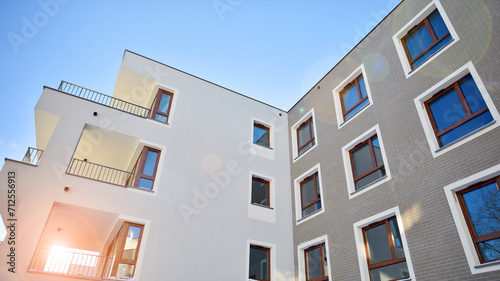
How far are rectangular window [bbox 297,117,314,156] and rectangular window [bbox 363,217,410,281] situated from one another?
492 centimetres

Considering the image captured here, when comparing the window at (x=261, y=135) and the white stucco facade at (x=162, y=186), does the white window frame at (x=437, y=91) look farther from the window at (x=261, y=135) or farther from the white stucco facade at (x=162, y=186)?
the window at (x=261, y=135)

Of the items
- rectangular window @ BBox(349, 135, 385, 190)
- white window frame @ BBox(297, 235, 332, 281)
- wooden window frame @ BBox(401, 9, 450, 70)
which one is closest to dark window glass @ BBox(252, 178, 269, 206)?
white window frame @ BBox(297, 235, 332, 281)

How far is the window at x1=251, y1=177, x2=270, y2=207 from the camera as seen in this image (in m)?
12.3

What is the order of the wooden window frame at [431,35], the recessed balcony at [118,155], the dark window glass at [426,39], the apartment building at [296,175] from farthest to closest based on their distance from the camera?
the recessed balcony at [118,155]
the wooden window frame at [431,35]
the dark window glass at [426,39]
the apartment building at [296,175]

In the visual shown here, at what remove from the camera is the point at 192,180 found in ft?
36.7

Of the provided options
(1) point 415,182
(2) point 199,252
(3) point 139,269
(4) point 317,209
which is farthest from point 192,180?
(1) point 415,182

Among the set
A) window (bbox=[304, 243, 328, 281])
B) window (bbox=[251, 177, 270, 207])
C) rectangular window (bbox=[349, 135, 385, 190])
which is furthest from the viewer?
window (bbox=[251, 177, 270, 207])

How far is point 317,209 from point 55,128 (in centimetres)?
904

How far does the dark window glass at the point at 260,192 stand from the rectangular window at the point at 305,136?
2.18 meters

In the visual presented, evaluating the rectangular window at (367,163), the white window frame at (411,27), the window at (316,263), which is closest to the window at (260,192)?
the window at (316,263)

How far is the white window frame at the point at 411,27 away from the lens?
836 centimetres

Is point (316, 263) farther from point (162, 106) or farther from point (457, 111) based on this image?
point (162, 106)

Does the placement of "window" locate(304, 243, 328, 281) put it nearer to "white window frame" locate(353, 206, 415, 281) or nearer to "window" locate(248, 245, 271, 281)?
"window" locate(248, 245, 271, 281)

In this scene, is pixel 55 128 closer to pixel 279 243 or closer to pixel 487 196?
pixel 279 243
